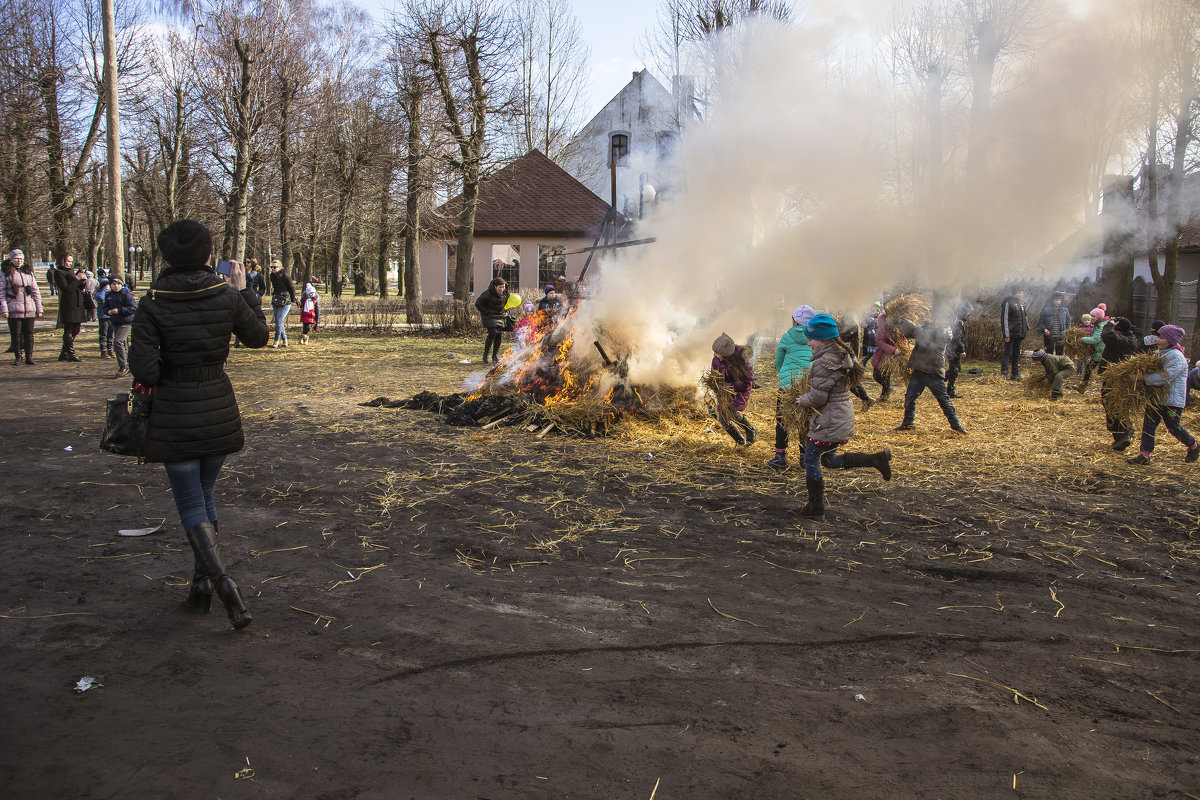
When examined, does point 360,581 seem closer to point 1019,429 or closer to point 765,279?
point 765,279

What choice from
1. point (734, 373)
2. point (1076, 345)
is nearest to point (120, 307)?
point (734, 373)

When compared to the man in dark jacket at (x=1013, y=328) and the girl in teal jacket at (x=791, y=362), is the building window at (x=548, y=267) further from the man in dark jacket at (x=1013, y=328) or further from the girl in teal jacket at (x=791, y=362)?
the girl in teal jacket at (x=791, y=362)

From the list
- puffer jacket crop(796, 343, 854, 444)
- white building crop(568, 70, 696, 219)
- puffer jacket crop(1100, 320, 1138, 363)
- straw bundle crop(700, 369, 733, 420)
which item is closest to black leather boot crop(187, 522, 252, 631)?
puffer jacket crop(796, 343, 854, 444)

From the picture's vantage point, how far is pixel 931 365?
9742 mm

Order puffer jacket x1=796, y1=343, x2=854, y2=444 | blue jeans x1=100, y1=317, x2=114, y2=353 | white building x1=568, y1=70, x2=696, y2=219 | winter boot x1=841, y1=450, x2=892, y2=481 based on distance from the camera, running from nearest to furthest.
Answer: puffer jacket x1=796, y1=343, x2=854, y2=444
winter boot x1=841, y1=450, x2=892, y2=481
white building x1=568, y1=70, x2=696, y2=219
blue jeans x1=100, y1=317, x2=114, y2=353

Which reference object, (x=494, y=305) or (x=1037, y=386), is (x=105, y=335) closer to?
(x=494, y=305)

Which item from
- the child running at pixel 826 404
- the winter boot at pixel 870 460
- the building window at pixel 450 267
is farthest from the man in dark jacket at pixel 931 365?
the building window at pixel 450 267

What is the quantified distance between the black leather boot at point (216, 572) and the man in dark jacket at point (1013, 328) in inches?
595

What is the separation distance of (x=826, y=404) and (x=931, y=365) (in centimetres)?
407

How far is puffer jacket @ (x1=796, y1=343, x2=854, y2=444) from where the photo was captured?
6.31m

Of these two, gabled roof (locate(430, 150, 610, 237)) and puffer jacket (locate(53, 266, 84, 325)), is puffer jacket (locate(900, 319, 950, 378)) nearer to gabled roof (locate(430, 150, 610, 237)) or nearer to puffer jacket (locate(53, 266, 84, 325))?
puffer jacket (locate(53, 266, 84, 325))

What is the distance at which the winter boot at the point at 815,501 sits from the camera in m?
6.32

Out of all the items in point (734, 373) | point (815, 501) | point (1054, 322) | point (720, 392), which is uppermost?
point (1054, 322)

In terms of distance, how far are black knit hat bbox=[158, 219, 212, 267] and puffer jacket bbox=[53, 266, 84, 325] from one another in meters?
12.7
